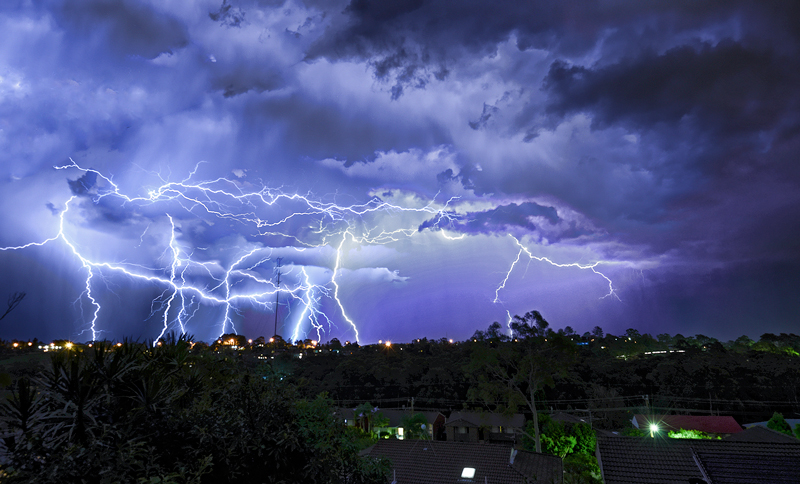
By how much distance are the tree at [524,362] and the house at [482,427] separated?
133 inches

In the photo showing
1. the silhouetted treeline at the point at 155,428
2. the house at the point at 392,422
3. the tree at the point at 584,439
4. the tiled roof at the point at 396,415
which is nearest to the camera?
the silhouetted treeline at the point at 155,428

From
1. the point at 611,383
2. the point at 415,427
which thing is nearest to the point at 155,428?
the point at 415,427

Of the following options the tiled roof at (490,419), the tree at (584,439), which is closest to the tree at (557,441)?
the tree at (584,439)

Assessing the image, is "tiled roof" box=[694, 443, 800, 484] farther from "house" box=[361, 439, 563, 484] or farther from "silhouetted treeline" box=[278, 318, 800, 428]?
"silhouetted treeline" box=[278, 318, 800, 428]

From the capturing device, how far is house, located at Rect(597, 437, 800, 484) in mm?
9727

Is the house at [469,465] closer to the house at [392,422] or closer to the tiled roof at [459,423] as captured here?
the house at [392,422]

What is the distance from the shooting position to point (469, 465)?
13.7 meters

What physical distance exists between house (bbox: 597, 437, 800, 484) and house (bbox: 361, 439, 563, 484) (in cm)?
206

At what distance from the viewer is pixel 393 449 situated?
15672 mm

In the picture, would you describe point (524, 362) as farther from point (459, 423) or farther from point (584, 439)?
point (459, 423)

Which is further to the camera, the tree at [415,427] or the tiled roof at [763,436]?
the tree at [415,427]

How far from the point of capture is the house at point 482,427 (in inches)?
1093

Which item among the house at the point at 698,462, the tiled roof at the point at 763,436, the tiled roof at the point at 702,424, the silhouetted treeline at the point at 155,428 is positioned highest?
the silhouetted treeline at the point at 155,428

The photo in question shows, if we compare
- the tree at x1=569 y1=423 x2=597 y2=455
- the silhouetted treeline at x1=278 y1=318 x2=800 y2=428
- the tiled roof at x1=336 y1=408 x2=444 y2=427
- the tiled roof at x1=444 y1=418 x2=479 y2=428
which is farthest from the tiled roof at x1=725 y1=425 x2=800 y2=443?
the tiled roof at x1=336 y1=408 x2=444 y2=427
